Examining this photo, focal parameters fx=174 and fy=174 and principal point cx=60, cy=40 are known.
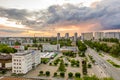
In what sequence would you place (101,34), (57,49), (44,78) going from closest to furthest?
(44,78)
(57,49)
(101,34)

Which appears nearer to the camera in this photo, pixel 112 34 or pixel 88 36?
pixel 112 34

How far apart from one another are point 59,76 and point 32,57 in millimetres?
7371

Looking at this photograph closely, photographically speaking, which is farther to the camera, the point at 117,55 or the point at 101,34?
the point at 101,34

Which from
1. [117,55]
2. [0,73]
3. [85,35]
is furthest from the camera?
[85,35]

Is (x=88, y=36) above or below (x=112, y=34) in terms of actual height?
below

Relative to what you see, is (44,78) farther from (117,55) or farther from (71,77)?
(117,55)

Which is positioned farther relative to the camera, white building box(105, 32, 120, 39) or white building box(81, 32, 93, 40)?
white building box(81, 32, 93, 40)

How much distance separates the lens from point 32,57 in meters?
27.7

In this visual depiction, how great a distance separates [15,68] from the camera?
24.0m

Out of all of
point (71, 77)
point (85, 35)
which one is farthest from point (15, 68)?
point (85, 35)

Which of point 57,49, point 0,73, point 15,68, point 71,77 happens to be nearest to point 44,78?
point 71,77

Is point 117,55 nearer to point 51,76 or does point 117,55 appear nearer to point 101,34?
point 51,76

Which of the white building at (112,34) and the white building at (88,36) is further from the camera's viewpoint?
the white building at (88,36)

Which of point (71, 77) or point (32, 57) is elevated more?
point (32, 57)
